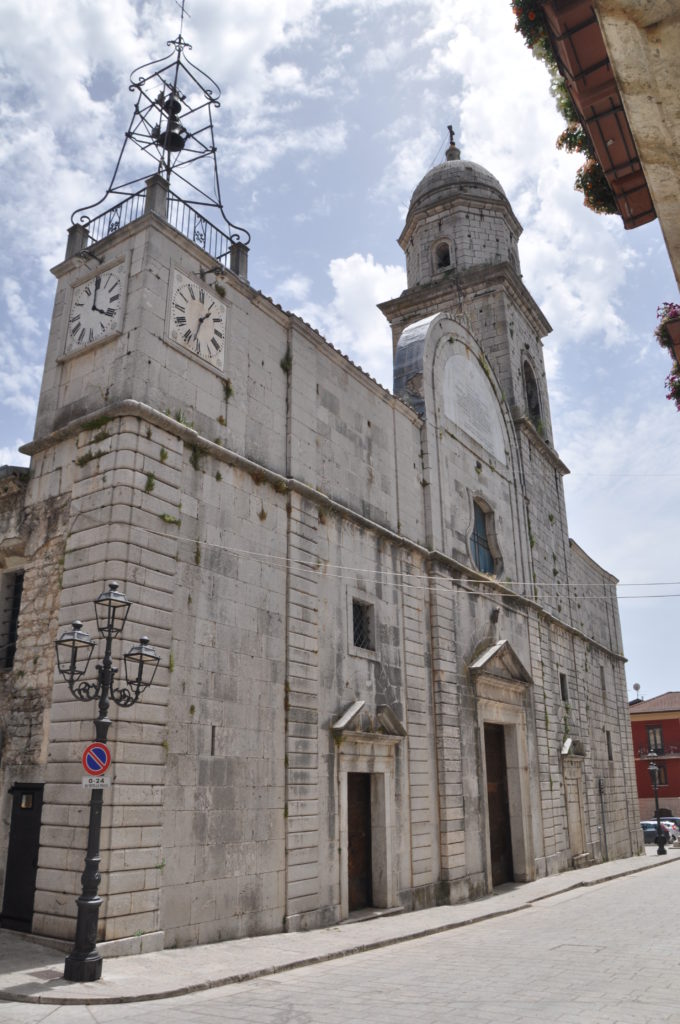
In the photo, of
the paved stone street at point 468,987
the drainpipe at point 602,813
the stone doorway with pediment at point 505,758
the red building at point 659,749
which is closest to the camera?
the paved stone street at point 468,987

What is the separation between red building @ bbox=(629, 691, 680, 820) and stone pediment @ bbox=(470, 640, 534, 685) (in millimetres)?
28482

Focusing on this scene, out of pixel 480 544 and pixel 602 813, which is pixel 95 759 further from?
pixel 602 813

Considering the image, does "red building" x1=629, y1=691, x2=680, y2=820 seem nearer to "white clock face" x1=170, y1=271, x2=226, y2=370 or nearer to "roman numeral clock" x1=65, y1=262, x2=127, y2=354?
"white clock face" x1=170, y1=271, x2=226, y2=370

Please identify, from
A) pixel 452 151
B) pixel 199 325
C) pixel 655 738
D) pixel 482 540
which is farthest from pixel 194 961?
pixel 655 738

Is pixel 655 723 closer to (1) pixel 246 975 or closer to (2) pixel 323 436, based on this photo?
(2) pixel 323 436

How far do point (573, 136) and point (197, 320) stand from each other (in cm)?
643

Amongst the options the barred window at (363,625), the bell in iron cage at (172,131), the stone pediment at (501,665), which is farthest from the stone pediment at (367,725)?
the bell in iron cage at (172,131)

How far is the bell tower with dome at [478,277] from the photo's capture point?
25.4 m

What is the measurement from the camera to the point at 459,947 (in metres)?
11.1

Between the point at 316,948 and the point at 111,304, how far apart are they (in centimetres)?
953

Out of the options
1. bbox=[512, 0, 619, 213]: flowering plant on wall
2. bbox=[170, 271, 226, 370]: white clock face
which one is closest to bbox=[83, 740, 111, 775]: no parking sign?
bbox=[170, 271, 226, 370]: white clock face

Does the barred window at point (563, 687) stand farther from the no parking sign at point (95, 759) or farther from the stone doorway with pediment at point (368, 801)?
the no parking sign at point (95, 759)

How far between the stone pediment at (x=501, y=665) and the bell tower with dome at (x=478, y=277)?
809cm

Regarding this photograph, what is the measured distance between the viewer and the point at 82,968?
7.77 meters
